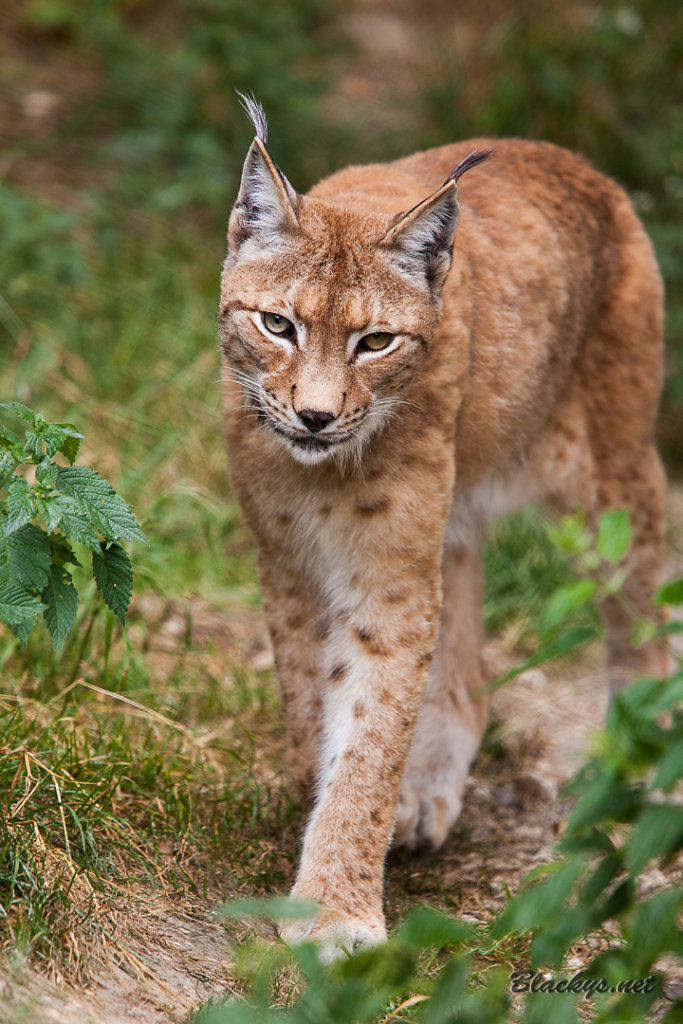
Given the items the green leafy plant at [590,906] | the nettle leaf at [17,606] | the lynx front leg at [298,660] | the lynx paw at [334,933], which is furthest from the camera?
the lynx front leg at [298,660]

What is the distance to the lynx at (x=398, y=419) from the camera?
10.8 ft

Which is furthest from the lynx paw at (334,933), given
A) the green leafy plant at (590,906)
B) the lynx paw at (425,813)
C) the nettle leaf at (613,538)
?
the nettle leaf at (613,538)

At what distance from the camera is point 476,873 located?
4.02 metres

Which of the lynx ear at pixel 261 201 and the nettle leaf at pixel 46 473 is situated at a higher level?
the lynx ear at pixel 261 201

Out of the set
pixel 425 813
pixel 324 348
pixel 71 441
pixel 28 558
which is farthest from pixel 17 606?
pixel 425 813

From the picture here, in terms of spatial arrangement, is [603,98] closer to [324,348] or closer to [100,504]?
[324,348]

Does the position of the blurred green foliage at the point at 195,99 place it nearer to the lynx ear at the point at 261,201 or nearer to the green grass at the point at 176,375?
the green grass at the point at 176,375

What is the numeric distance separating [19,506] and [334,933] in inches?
53.8

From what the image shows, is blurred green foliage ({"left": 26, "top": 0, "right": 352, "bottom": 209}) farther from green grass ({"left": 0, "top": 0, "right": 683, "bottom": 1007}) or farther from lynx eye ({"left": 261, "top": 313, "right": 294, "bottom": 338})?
lynx eye ({"left": 261, "top": 313, "right": 294, "bottom": 338})

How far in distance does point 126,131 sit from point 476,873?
5444mm

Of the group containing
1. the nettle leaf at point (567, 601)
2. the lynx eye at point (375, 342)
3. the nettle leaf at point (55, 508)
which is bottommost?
the nettle leaf at point (55, 508)

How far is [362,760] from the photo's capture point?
343 cm

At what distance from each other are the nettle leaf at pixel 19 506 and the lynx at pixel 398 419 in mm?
701

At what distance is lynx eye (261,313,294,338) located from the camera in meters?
3.28
